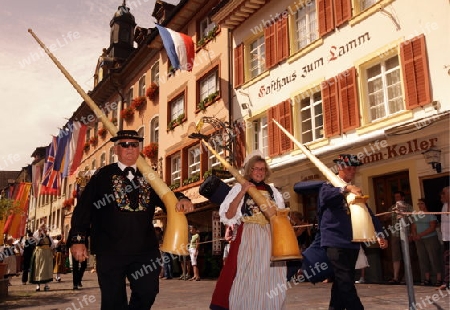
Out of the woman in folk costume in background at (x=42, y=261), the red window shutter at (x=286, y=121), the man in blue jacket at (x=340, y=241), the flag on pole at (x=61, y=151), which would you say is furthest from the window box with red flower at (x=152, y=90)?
the man in blue jacket at (x=340, y=241)

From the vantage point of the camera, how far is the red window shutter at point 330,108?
1290cm

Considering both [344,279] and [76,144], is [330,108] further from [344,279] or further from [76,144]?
[76,144]

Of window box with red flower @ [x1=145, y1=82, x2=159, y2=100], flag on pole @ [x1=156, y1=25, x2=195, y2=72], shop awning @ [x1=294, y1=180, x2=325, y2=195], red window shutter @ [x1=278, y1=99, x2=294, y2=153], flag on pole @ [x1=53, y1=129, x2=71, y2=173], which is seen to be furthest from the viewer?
flag on pole @ [x1=53, y1=129, x2=71, y2=173]

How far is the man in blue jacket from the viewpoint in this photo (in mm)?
4324

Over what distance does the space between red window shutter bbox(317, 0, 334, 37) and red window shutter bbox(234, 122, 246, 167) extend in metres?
5.02

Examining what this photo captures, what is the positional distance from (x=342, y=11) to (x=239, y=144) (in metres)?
6.39

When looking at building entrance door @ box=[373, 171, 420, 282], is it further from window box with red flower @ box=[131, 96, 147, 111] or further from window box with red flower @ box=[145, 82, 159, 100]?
window box with red flower @ box=[131, 96, 147, 111]

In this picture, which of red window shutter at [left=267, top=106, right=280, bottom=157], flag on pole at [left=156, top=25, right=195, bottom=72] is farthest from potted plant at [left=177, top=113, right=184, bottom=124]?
red window shutter at [left=267, top=106, right=280, bottom=157]

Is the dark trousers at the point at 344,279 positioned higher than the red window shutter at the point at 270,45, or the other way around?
the red window shutter at the point at 270,45

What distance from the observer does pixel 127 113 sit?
27.8 meters

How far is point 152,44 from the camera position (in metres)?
24.1

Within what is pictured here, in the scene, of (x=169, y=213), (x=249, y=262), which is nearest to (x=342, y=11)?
(x=249, y=262)

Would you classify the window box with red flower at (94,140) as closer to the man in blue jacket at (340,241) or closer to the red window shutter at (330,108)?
the red window shutter at (330,108)

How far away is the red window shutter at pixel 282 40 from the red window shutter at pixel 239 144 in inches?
124
